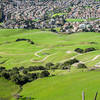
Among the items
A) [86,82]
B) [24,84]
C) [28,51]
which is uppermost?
[86,82]

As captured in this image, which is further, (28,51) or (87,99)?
(28,51)

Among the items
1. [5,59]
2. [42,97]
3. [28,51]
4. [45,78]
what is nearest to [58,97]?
[42,97]

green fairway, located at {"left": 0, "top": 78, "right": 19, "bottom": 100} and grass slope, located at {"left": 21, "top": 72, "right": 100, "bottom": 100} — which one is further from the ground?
grass slope, located at {"left": 21, "top": 72, "right": 100, "bottom": 100}

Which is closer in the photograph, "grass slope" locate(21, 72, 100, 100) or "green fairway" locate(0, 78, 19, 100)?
"grass slope" locate(21, 72, 100, 100)

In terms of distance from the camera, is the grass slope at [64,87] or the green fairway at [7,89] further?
the green fairway at [7,89]

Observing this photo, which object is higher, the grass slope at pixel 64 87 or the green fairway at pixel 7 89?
the grass slope at pixel 64 87

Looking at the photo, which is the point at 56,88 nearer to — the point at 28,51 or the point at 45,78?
the point at 45,78
